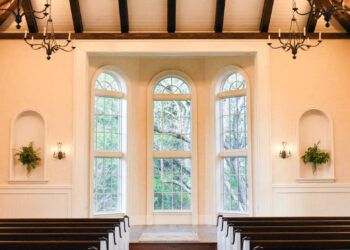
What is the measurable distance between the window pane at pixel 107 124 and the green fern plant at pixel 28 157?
5.58ft

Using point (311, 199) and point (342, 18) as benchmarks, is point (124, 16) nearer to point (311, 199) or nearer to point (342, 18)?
point (342, 18)

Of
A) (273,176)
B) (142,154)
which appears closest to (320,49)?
(273,176)

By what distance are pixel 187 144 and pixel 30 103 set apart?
3932 millimetres

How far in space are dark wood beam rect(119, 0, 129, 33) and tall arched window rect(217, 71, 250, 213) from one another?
2.94 m

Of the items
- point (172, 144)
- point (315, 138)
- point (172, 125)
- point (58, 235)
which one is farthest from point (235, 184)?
point (58, 235)

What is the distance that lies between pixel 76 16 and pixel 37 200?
3794mm

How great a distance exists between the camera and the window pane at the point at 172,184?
11.6 metres

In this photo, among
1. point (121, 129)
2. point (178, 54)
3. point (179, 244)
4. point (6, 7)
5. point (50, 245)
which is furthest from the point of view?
point (121, 129)

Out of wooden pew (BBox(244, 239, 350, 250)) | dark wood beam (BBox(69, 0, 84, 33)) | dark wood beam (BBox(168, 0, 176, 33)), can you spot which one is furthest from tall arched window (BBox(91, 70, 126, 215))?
wooden pew (BBox(244, 239, 350, 250))

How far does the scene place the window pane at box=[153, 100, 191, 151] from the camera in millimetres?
11773

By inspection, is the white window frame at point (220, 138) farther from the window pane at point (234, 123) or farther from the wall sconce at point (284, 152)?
the wall sconce at point (284, 152)

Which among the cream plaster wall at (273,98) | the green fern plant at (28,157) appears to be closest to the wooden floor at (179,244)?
the cream plaster wall at (273,98)

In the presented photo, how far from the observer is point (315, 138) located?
10.0 meters

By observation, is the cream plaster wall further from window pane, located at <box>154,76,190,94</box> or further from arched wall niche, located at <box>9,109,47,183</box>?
window pane, located at <box>154,76,190,94</box>
